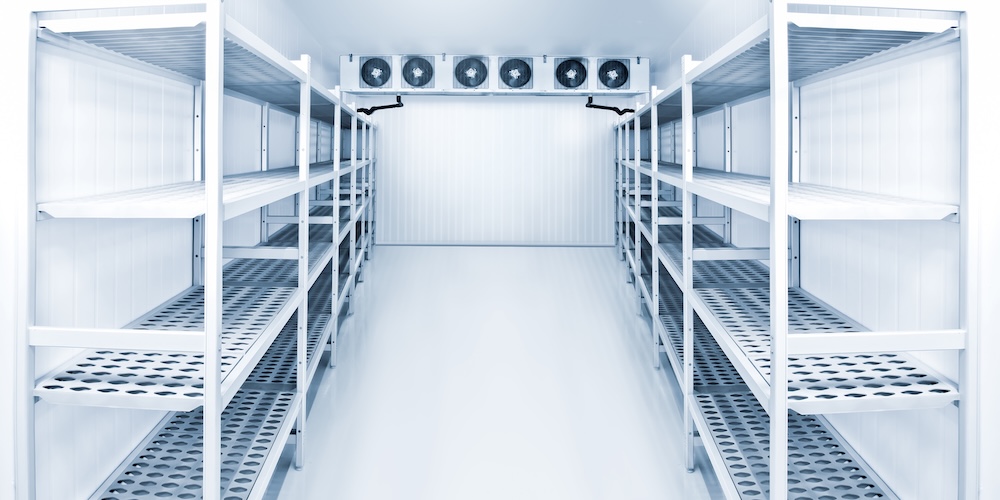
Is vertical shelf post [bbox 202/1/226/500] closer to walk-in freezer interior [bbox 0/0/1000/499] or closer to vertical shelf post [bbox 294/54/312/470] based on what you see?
walk-in freezer interior [bbox 0/0/1000/499]

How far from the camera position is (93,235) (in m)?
2.26

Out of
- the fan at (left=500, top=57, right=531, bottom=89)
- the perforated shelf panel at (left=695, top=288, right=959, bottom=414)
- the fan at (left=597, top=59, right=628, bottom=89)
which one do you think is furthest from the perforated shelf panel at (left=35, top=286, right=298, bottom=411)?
the fan at (left=597, top=59, right=628, bottom=89)

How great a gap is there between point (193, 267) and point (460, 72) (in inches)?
173

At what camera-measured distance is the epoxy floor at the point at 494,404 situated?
8.89 feet

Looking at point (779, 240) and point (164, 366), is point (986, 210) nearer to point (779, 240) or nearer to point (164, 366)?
point (779, 240)

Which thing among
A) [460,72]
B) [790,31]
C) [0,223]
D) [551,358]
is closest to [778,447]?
[790,31]

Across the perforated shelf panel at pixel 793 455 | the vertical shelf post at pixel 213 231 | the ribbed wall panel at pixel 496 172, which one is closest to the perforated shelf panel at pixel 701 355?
the perforated shelf panel at pixel 793 455

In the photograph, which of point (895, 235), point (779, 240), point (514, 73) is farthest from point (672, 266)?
point (514, 73)

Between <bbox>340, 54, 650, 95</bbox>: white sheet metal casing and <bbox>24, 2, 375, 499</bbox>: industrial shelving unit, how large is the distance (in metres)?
3.22

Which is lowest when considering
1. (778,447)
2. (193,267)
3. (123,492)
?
(123,492)

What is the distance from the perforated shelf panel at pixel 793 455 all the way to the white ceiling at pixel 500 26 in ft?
9.85

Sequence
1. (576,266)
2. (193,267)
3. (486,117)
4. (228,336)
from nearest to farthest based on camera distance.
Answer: (228,336) < (193,267) < (576,266) < (486,117)

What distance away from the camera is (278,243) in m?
4.38

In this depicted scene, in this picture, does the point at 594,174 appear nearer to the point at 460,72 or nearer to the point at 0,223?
the point at 460,72
